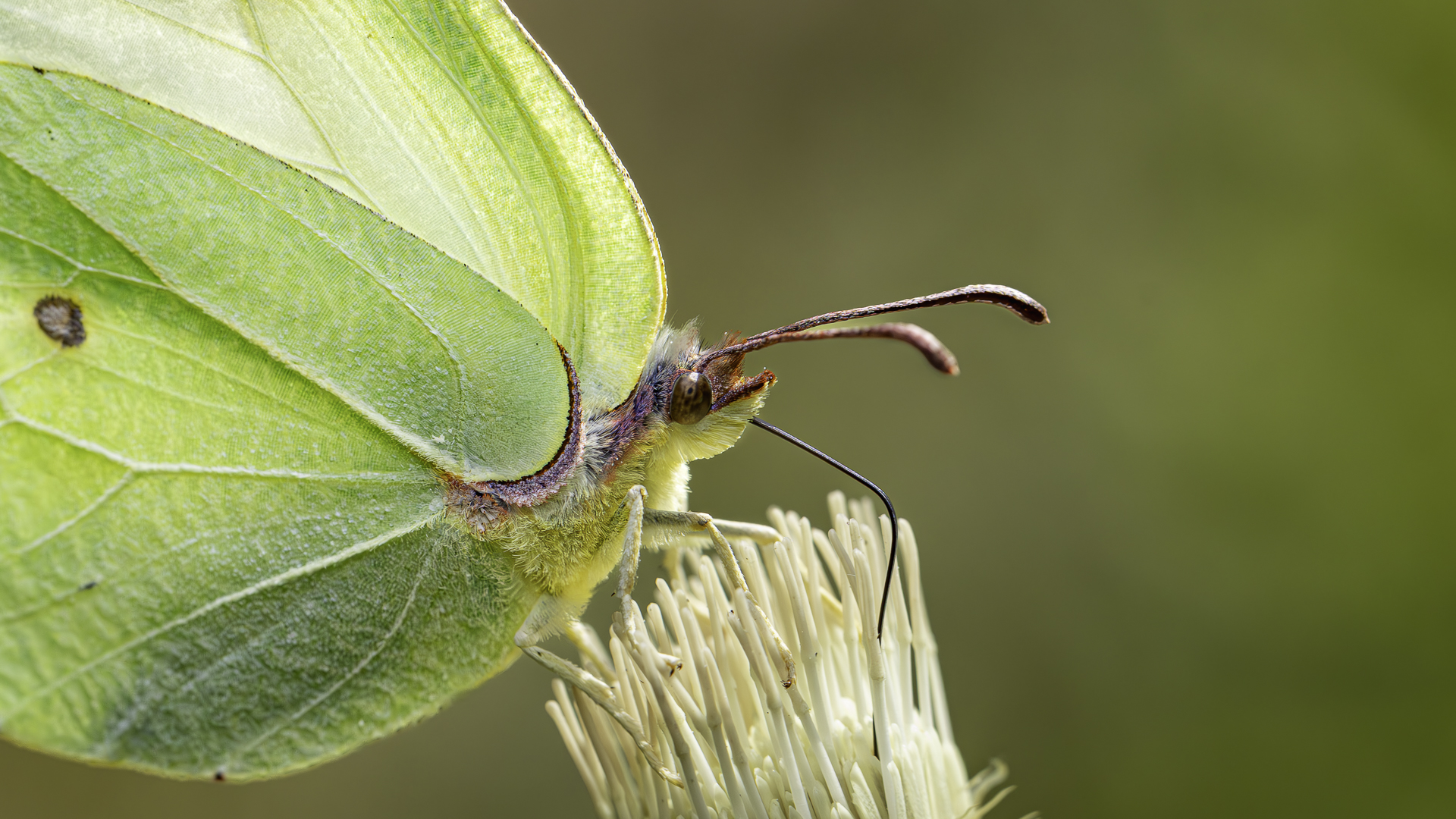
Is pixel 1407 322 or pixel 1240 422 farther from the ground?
pixel 1407 322

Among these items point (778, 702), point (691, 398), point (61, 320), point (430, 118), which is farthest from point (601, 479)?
point (61, 320)

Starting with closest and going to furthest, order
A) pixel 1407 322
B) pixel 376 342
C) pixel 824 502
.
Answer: pixel 376 342, pixel 1407 322, pixel 824 502

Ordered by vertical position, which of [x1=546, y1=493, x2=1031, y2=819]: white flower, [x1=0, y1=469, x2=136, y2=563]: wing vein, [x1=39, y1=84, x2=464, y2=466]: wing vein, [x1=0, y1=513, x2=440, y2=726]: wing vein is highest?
[x1=39, y1=84, x2=464, y2=466]: wing vein

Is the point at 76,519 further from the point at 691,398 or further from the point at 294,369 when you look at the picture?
the point at 691,398

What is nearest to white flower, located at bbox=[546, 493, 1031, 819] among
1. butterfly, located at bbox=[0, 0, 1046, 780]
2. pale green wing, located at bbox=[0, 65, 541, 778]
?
butterfly, located at bbox=[0, 0, 1046, 780]

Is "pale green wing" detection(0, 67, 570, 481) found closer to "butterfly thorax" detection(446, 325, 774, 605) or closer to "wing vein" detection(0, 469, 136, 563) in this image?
"butterfly thorax" detection(446, 325, 774, 605)

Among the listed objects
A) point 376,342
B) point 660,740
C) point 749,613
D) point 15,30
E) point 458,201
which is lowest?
point 660,740

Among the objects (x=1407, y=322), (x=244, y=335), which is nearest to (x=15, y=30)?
(x=244, y=335)

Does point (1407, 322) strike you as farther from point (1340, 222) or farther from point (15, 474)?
point (15, 474)
